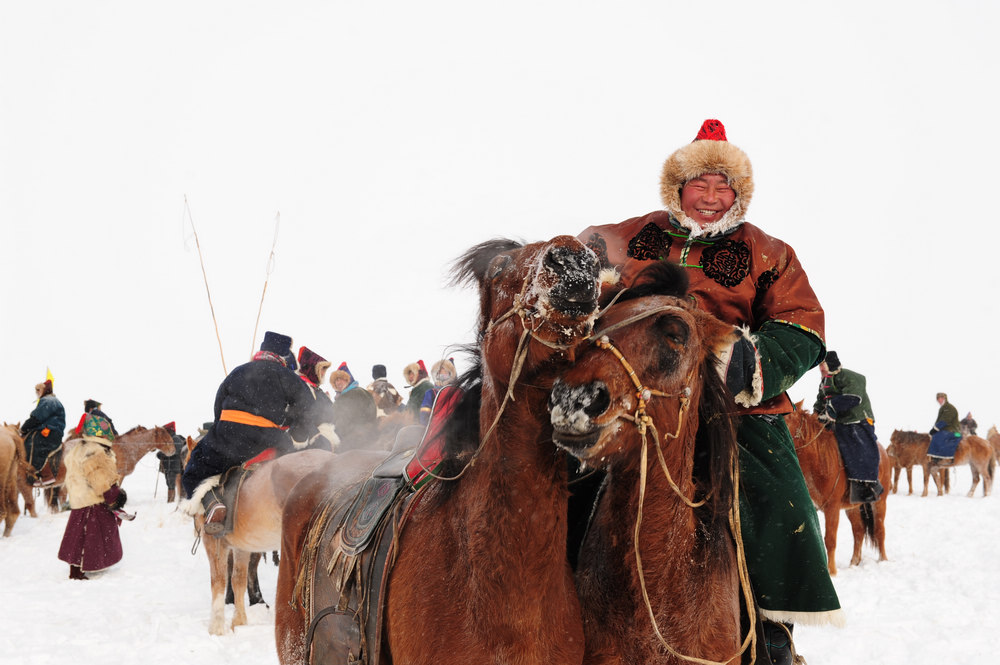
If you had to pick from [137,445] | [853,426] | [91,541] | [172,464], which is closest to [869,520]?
[853,426]

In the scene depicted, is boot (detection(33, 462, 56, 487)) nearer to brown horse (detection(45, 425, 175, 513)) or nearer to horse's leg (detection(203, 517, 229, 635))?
brown horse (detection(45, 425, 175, 513))

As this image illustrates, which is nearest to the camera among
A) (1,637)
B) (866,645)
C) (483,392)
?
(483,392)

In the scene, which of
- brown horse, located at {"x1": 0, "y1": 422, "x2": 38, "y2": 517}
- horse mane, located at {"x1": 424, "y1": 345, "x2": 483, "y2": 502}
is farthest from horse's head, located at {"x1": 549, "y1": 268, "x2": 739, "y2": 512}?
brown horse, located at {"x1": 0, "y1": 422, "x2": 38, "y2": 517}

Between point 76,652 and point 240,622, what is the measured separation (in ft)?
5.10

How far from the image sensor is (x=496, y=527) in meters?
2.17

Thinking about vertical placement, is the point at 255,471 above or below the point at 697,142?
below

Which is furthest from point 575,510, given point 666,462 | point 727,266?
point 727,266

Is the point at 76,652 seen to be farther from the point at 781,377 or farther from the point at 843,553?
the point at 843,553

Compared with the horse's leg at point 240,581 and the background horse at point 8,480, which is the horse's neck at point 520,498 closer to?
the horse's leg at point 240,581

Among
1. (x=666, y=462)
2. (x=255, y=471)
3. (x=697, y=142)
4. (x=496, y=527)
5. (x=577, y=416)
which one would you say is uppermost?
(x=697, y=142)

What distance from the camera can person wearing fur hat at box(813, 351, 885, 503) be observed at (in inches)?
409

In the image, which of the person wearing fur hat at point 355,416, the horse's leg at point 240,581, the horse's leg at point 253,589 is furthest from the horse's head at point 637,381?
the person wearing fur hat at point 355,416

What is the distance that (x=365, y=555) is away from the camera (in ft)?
9.10

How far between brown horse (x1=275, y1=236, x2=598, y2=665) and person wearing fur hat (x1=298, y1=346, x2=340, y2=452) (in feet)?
19.5
